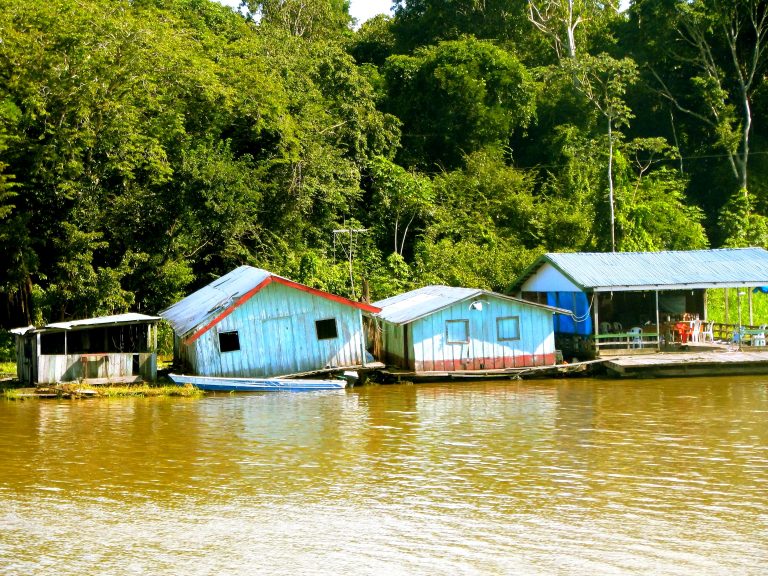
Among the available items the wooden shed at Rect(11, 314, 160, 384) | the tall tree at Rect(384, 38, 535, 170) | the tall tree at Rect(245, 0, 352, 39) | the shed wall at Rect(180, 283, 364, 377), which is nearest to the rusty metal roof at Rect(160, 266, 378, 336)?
the shed wall at Rect(180, 283, 364, 377)

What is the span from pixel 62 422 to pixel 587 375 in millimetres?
15768

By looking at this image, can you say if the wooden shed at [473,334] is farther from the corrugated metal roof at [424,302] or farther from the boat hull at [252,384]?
the boat hull at [252,384]

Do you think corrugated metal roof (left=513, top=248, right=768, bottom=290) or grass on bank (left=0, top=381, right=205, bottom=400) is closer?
grass on bank (left=0, top=381, right=205, bottom=400)

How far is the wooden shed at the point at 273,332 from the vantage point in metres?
28.1

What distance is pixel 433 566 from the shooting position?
12250 mm

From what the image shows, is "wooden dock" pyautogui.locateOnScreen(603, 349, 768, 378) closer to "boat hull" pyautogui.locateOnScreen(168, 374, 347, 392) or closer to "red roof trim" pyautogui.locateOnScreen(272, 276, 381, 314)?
"red roof trim" pyautogui.locateOnScreen(272, 276, 381, 314)

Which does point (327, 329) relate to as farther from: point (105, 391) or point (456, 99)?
point (456, 99)

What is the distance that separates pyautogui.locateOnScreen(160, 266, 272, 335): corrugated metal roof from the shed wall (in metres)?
0.50

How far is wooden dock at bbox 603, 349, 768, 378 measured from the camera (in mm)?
30109

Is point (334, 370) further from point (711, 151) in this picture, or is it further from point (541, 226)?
point (711, 151)

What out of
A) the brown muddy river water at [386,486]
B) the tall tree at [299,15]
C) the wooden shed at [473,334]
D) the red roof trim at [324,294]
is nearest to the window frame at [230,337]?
the red roof trim at [324,294]

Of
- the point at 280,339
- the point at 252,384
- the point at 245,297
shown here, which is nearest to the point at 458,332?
the point at 280,339

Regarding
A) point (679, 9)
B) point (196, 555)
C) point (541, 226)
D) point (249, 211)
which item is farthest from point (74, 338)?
point (679, 9)

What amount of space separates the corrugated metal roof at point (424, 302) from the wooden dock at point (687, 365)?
8.08 ft
